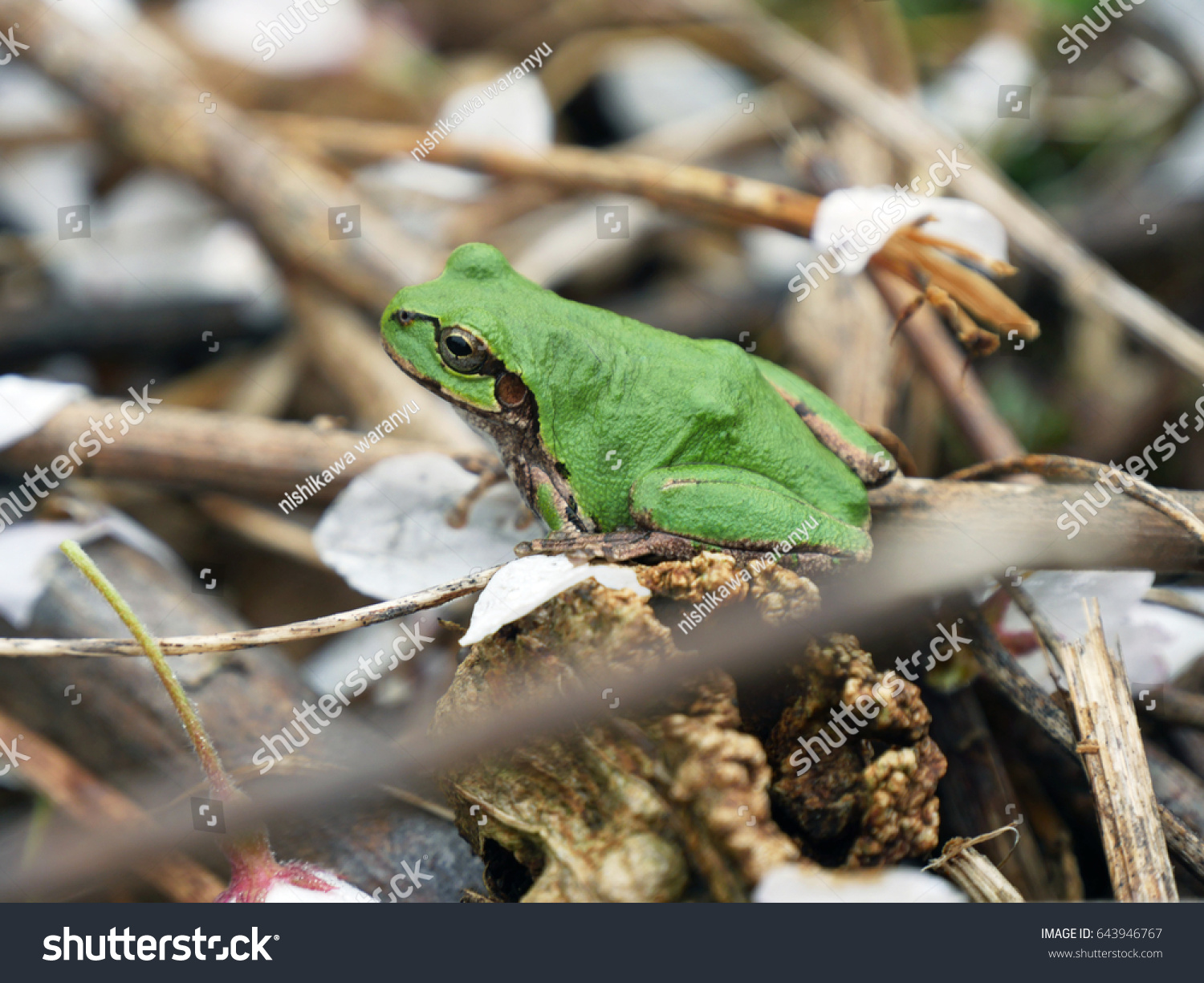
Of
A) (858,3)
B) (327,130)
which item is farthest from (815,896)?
(858,3)

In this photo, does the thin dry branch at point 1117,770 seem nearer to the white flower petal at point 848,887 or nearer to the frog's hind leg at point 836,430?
the white flower petal at point 848,887

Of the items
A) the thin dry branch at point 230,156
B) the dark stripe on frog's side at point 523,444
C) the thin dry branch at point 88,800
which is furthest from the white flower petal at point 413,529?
the thin dry branch at point 230,156

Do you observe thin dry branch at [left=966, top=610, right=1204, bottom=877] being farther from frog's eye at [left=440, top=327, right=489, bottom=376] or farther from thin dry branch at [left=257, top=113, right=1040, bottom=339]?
frog's eye at [left=440, top=327, right=489, bottom=376]

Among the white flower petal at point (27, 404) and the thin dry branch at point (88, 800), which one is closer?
the thin dry branch at point (88, 800)

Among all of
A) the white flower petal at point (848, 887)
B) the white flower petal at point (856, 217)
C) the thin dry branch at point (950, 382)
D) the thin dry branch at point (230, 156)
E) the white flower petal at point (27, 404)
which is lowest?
the white flower petal at point (848, 887)

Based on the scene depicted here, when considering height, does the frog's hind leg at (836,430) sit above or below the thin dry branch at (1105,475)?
above

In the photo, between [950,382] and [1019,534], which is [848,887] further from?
[950,382]

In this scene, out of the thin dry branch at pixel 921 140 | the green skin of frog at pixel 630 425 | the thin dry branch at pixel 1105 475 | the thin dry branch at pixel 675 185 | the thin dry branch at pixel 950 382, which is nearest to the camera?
the thin dry branch at pixel 1105 475
